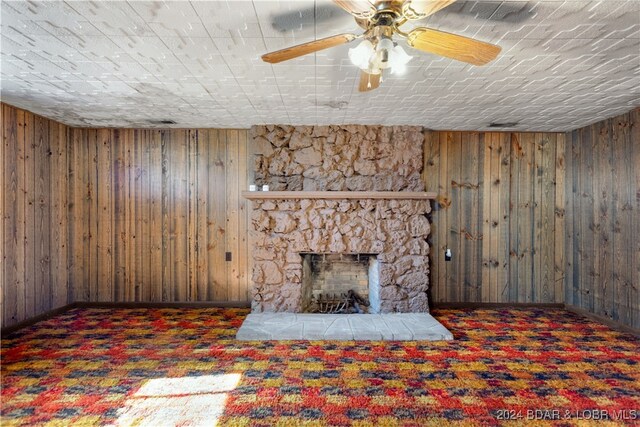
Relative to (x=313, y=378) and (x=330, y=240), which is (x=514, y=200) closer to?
(x=330, y=240)

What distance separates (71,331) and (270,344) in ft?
6.83

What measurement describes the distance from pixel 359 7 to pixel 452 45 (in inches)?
20.5

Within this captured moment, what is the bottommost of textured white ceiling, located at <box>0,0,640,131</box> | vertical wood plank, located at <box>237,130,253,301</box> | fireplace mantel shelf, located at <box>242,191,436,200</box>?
vertical wood plank, located at <box>237,130,253,301</box>

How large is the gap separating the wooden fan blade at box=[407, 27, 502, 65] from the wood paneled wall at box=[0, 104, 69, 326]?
3.92 meters

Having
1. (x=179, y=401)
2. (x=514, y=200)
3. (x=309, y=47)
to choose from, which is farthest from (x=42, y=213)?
(x=514, y=200)

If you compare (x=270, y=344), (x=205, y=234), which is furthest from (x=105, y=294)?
(x=270, y=344)

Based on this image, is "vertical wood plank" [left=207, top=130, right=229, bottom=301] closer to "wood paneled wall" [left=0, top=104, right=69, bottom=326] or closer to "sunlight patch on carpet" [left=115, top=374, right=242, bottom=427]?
"wood paneled wall" [left=0, top=104, right=69, bottom=326]

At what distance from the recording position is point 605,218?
3.82m

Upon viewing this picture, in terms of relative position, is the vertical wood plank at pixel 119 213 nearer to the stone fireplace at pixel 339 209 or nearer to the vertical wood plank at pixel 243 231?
the vertical wood plank at pixel 243 231

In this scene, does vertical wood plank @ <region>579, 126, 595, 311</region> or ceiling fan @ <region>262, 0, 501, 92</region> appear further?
vertical wood plank @ <region>579, 126, 595, 311</region>

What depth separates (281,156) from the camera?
421cm

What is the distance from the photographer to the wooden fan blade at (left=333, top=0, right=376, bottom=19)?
143 centimetres

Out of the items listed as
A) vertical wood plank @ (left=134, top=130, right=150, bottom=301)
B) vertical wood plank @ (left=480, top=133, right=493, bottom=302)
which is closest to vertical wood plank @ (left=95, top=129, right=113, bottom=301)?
vertical wood plank @ (left=134, top=130, right=150, bottom=301)

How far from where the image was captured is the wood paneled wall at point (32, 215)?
11.2ft
